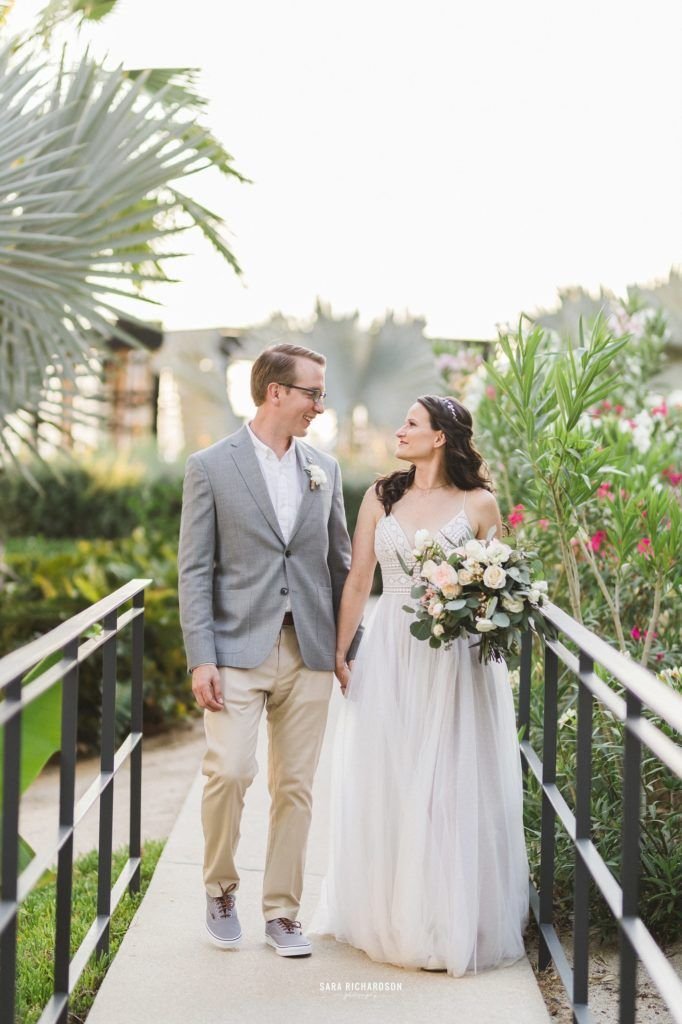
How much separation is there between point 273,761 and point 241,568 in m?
Result: 0.59

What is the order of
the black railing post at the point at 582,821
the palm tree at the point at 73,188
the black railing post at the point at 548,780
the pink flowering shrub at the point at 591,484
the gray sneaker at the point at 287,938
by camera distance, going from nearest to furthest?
the black railing post at the point at 582,821, the black railing post at the point at 548,780, the gray sneaker at the point at 287,938, the pink flowering shrub at the point at 591,484, the palm tree at the point at 73,188

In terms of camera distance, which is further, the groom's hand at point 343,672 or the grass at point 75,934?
the groom's hand at point 343,672

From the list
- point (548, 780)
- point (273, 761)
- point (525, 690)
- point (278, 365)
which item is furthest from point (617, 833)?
point (278, 365)

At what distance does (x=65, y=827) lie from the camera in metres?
2.66

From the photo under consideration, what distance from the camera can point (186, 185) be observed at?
7.17m

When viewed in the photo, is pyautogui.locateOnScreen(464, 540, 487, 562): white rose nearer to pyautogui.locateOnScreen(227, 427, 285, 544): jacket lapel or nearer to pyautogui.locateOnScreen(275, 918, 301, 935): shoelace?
pyautogui.locateOnScreen(227, 427, 285, 544): jacket lapel

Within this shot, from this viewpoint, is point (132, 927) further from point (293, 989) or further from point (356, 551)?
point (356, 551)

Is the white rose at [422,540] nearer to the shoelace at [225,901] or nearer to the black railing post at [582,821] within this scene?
the black railing post at [582,821]

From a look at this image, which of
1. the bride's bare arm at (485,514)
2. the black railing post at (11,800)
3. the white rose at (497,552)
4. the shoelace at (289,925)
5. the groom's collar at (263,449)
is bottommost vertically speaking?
the shoelace at (289,925)

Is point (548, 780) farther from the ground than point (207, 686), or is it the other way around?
point (207, 686)

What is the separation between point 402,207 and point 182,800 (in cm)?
1363

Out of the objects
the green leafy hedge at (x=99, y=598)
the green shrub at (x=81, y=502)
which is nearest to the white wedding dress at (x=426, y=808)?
the green leafy hedge at (x=99, y=598)

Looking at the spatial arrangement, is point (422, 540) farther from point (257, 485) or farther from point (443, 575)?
point (257, 485)

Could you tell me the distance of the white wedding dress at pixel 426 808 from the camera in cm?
331
